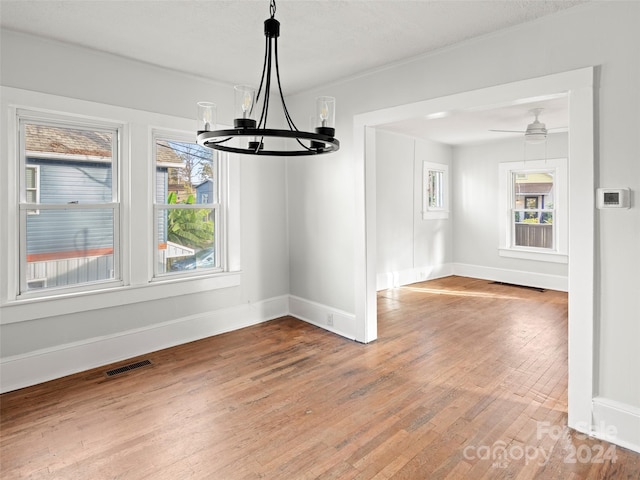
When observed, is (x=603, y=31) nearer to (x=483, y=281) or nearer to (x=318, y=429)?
(x=318, y=429)

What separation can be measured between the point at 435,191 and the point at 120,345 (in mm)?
6114

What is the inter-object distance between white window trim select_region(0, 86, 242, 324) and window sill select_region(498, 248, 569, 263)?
16.8 feet

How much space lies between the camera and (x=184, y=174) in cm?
409

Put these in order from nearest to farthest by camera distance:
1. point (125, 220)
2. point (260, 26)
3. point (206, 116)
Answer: point (206, 116), point (260, 26), point (125, 220)

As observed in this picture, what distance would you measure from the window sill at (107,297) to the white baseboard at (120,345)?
0.29m

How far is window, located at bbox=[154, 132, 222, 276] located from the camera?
154 inches

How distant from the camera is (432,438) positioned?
2.37m

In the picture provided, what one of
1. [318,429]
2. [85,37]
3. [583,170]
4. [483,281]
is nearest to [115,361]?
[318,429]

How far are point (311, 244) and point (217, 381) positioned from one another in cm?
195

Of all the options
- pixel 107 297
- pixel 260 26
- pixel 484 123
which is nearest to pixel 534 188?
pixel 484 123

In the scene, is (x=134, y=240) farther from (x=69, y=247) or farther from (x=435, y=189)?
(x=435, y=189)

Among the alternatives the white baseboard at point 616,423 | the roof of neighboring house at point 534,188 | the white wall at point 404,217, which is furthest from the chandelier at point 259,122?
the roof of neighboring house at point 534,188

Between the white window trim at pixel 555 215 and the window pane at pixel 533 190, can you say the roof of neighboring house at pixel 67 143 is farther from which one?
the window pane at pixel 533 190

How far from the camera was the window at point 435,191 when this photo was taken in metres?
7.30
